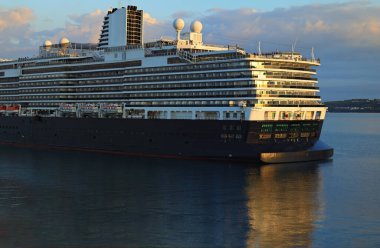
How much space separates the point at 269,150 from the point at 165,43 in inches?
960

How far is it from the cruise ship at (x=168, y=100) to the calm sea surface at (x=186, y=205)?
11.5 feet

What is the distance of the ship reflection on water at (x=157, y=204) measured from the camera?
3375 cm

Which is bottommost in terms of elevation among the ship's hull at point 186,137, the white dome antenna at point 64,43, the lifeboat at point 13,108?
the ship's hull at point 186,137

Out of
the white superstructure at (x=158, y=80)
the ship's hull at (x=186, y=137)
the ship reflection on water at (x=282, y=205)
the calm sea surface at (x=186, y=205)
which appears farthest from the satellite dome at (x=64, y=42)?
the ship reflection on water at (x=282, y=205)

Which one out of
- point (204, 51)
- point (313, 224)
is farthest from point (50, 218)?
point (204, 51)

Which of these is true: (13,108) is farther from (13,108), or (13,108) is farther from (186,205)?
(186,205)

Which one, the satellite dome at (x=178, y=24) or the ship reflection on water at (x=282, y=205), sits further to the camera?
the satellite dome at (x=178, y=24)

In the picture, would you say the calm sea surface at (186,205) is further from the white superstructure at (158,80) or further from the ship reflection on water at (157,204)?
the white superstructure at (158,80)

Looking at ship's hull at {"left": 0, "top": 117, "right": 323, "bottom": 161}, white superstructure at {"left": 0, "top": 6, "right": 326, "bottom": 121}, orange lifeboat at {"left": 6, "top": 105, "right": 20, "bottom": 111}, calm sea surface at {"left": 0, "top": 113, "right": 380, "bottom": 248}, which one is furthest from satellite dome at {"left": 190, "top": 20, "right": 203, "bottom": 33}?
orange lifeboat at {"left": 6, "top": 105, "right": 20, "bottom": 111}

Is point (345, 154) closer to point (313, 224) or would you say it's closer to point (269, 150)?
point (269, 150)

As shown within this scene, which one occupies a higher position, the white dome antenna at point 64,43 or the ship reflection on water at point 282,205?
the white dome antenna at point 64,43

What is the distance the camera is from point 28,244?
105ft

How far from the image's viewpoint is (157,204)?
4316 cm

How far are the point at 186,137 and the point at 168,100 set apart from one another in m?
7.42
